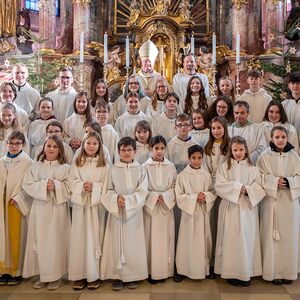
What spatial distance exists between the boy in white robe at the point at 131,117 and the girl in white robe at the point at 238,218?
1575 mm

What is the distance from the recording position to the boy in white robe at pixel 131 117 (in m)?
5.79

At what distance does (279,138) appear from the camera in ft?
15.4

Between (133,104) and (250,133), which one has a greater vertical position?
(133,104)

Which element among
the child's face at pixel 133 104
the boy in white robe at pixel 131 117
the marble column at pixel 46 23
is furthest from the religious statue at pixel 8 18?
the child's face at pixel 133 104

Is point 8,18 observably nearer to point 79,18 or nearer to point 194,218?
point 79,18

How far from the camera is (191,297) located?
13.9 ft

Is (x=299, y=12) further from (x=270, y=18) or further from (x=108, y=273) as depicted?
(x=108, y=273)

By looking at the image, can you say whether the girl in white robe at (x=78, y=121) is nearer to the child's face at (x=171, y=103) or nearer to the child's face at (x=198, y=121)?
the child's face at (x=171, y=103)

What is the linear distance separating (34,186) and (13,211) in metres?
0.40

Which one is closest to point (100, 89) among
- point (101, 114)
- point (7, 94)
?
point (101, 114)

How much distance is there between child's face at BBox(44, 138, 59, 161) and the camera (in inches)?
183

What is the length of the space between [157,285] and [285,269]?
4.35 feet

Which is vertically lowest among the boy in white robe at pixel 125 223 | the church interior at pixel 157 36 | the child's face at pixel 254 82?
the boy in white robe at pixel 125 223

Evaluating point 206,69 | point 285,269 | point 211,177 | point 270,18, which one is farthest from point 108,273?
point 270,18
